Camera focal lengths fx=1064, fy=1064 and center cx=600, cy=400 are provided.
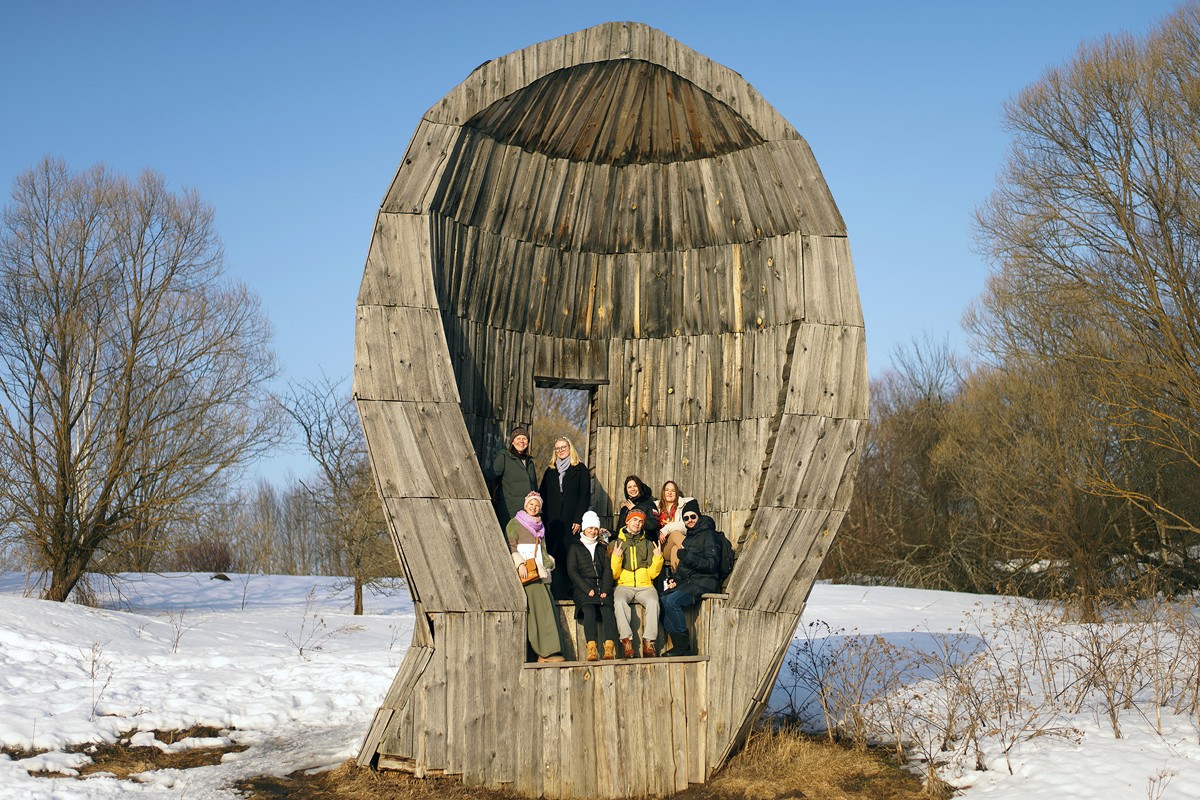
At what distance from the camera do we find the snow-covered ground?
7004mm

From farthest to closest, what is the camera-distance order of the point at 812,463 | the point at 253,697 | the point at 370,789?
the point at 253,697 < the point at 812,463 < the point at 370,789

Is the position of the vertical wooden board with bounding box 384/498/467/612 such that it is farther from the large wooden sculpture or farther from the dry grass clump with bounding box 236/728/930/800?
the dry grass clump with bounding box 236/728/930/800

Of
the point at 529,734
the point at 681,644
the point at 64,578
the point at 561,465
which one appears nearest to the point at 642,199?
the point at 561,465

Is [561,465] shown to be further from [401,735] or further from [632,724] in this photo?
[401,735]

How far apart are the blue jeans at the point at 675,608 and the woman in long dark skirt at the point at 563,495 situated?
1.05 m

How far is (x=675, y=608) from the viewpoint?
7.88 meters

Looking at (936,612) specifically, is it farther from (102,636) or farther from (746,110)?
(102,636)

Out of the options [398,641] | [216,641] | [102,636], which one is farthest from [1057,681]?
[102,636]

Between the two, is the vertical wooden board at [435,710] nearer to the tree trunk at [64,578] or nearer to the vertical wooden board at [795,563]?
the vertical wooden board at [795,563]

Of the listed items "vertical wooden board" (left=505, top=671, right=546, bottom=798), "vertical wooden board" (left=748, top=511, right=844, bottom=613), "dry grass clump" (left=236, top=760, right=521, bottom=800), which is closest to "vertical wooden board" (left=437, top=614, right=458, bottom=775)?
"dry grass clump" (left=236, top=760, right=521, bottom=800)

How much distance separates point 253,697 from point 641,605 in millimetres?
3866

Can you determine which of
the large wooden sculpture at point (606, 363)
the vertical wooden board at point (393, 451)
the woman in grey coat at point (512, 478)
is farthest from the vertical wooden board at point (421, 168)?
the woman in grey coat at point (512, 478)

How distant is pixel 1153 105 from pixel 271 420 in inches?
561

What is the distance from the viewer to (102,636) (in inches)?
447
